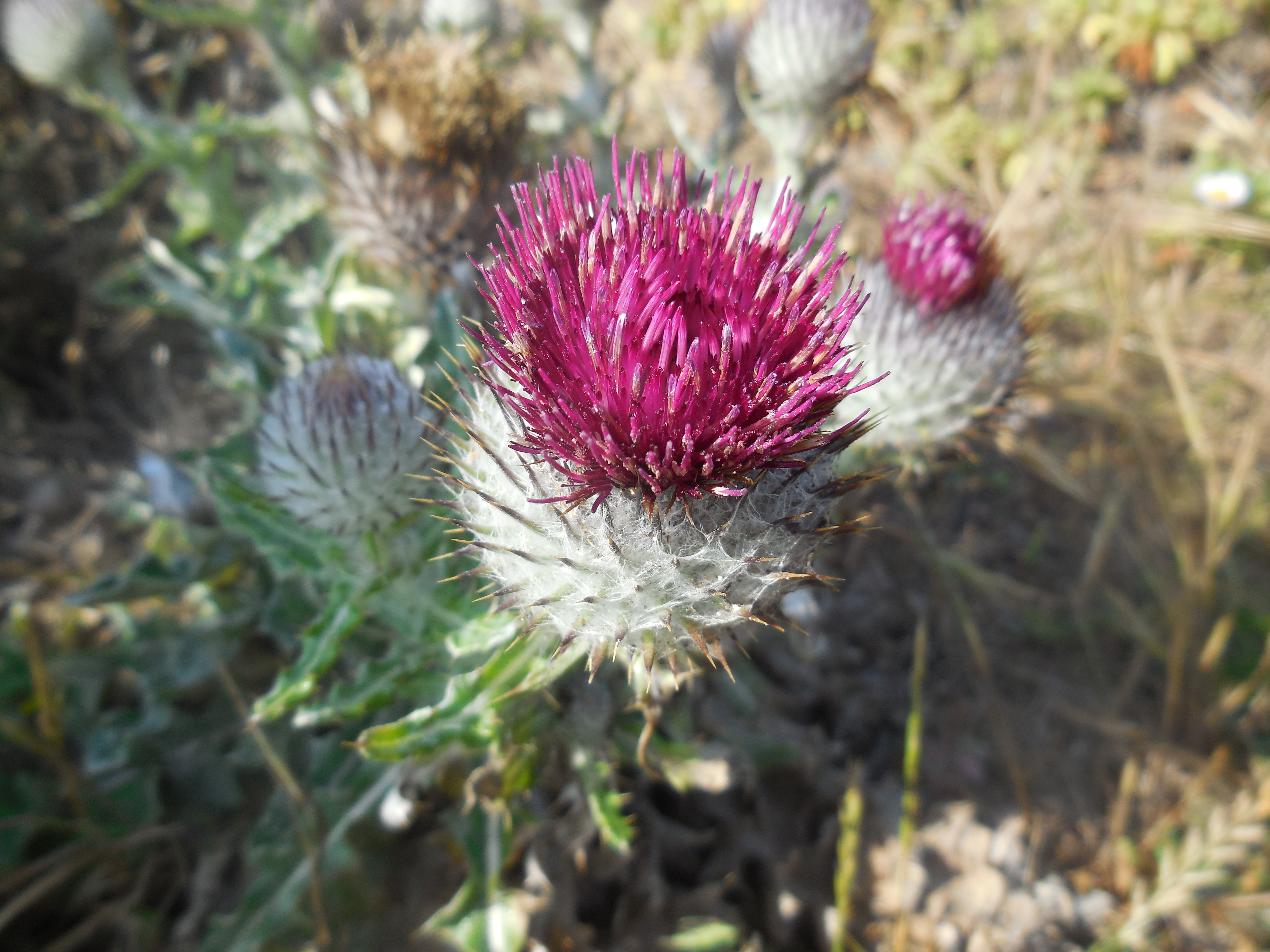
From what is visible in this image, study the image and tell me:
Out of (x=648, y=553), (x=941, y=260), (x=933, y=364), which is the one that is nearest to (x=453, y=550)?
(x=648, y=553)

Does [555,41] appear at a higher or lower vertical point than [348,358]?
higher

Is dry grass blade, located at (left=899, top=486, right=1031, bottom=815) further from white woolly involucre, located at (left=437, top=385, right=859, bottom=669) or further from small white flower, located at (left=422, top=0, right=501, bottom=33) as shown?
small white flower, located at (left=422, top=0, right=501, bottom=33)

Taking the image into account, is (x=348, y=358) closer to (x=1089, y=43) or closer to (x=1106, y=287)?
(x=1106, y=287)

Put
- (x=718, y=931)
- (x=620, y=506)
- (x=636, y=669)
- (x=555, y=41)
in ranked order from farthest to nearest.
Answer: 1. (x=555, y=41)
2. (x=718, y=931)
3. (x=636, y=669)
4. (x=620, y=506)

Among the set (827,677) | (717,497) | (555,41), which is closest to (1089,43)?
(555,41)

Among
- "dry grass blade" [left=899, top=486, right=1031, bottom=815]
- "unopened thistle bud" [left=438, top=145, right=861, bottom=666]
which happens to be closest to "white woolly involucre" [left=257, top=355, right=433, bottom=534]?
"unopened thistle bud" [left=438, top=145, right=861, bottom=666]

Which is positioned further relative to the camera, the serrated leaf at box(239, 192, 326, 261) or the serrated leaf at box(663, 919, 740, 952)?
the serrated leaf at box(239, 192, 326, 261)
